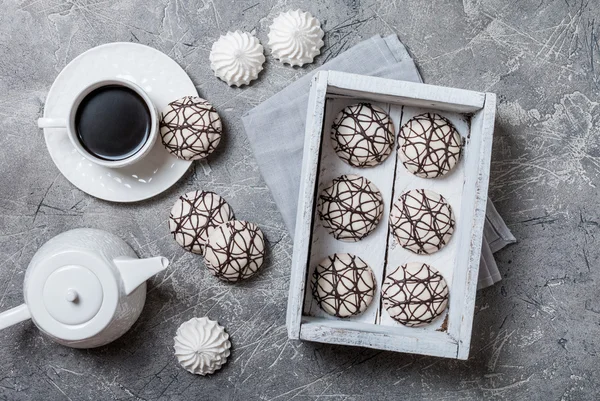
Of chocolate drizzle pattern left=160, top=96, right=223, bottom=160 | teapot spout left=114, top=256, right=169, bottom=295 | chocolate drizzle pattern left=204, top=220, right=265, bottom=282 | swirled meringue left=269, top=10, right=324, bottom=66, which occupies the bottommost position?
chocolate drizzle pattern left=204, top=220, right=265, bottom=282

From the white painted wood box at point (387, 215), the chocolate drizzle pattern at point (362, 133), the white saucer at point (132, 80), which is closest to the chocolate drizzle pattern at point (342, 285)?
the white painted wood box at point (387, 215)

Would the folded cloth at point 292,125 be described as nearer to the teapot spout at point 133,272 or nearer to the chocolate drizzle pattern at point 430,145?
the chocolate drizzle pattern at point 430,145

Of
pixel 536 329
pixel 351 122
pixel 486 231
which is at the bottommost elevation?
pixel 536 329

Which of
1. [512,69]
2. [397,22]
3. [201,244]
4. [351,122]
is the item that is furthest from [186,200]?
[512,69]

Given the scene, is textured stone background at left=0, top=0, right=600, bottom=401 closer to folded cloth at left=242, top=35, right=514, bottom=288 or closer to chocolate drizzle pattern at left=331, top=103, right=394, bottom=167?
folded cloth at left=242, top=35, right=514, bottom=288

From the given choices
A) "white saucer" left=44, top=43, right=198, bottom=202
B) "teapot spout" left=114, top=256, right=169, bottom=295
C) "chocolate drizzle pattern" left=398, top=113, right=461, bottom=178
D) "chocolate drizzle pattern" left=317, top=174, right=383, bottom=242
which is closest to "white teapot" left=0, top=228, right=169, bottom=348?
"teapot spout" left=114, top=256, right=169, bottom=295

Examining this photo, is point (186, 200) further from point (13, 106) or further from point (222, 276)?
point (13, 106)

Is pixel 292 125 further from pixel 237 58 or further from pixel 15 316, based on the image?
pixel 15 316
